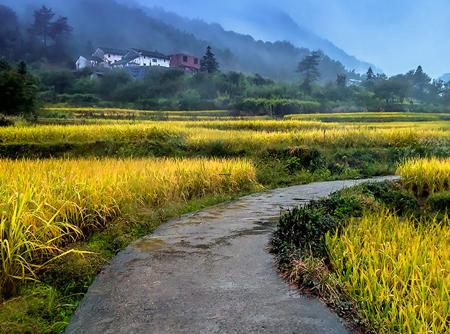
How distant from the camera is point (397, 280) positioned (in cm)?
374

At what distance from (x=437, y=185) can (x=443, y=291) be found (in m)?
6.65

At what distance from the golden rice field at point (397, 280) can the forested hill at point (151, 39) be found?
90.6 metres

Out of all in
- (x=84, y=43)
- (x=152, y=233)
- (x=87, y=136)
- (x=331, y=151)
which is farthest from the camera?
(x=84, y=43)

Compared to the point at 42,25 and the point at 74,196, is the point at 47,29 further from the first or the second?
the point at 74,196

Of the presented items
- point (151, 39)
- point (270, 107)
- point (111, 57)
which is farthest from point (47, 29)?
point (270, 107)

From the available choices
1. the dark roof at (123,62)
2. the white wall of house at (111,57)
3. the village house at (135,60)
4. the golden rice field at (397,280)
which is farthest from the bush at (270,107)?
the white wall of house at (111,57)

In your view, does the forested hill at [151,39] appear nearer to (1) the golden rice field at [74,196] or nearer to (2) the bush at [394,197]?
(1) the golden rice field at [74,196]

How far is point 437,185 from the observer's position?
937 cm

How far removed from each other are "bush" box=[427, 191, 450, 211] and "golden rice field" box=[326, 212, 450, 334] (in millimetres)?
3476

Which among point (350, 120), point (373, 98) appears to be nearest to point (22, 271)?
point (350, 120)

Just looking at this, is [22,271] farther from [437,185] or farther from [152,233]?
[437,185]

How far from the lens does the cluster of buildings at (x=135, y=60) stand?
69250mm

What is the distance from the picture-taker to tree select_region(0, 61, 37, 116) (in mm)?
24641

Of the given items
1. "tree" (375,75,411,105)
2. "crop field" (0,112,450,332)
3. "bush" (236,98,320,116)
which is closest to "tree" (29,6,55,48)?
"bush" (236,98,320,116)
